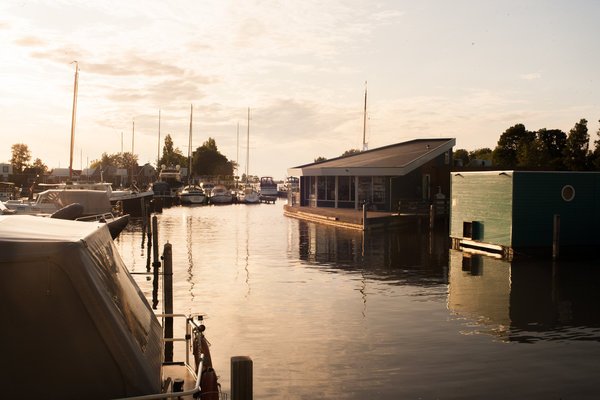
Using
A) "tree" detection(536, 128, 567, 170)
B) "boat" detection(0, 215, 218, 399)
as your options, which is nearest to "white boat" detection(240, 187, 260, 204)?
"tree" detection(536, 128, 567, 170)

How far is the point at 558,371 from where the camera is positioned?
35.7ft

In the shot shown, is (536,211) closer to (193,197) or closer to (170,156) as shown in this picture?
(193,197)

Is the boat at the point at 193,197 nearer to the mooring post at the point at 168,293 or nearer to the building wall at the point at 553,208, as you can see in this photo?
the building wall at the point at 553,208

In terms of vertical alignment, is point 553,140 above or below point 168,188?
above

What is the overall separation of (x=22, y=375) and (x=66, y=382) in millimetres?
413

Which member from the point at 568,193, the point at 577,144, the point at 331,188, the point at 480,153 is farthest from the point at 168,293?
the point at 480,153

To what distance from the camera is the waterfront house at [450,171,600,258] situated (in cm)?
2508

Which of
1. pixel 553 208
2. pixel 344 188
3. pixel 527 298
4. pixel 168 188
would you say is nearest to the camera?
pixel 527 298

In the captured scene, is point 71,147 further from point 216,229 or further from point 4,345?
point 4,345

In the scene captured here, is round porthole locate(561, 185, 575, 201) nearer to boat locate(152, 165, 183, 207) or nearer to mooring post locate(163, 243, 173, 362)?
mooring post locate(163, 243, 173, 362)

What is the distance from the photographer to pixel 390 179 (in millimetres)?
46438

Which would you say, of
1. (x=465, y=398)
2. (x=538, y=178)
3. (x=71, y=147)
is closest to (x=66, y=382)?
(x=465, y=398)

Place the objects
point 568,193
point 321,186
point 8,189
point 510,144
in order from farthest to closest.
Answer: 1. point 510,144
2. point 8,189
3. point 321,186
4. point 568,193

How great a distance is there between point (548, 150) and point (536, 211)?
254 feet
